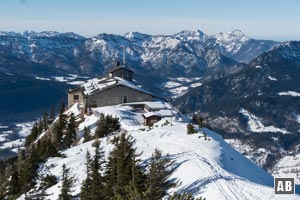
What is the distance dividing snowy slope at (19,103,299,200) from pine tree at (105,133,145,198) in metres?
2.61

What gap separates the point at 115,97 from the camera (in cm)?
8750

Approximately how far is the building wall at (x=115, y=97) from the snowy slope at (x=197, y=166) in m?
34.1

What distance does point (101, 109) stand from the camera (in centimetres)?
8088

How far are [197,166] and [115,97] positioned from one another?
53191 mm

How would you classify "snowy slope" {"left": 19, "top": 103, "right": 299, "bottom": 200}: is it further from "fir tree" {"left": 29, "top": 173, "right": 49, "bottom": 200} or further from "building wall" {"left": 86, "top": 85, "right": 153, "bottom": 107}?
"building wall" {"left": 86, "top": 85, "right": 153, "bottom": 107}

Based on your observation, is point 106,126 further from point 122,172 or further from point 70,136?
point 122,172

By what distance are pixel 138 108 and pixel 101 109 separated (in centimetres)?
656

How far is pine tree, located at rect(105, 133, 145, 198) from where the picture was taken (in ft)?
99.7

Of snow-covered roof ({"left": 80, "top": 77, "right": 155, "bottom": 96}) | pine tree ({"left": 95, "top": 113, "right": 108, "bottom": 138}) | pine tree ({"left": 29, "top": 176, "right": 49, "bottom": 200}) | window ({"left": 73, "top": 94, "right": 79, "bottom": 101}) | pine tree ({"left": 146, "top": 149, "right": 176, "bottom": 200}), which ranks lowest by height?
window ({"left": 73, "top": 94, "right": 79, "bottom": 101})

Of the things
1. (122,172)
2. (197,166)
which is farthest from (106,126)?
(122,172)

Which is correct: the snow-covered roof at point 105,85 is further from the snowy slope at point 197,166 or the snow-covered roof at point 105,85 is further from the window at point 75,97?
the snowy slope at point 197,166

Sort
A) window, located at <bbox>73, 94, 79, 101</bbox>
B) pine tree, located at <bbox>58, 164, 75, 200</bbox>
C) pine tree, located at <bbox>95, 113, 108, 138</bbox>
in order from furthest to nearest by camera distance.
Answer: window, located at <bbox>73, 94, 79, 101</bbox>
pine tree, located at <bbox>95, 113, 108, 138</bbox>
pine tree, located at <bbox>58, 164, 75, 200</bbox>

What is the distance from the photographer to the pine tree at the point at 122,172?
30.4m
